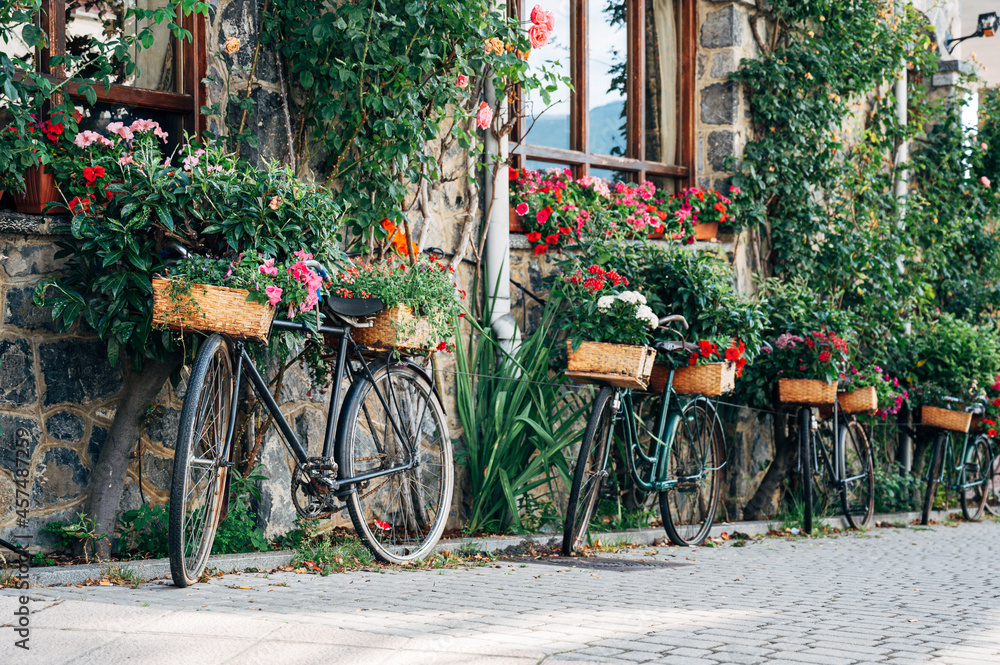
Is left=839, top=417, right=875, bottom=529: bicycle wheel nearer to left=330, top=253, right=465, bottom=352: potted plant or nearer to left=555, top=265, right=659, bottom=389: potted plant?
left=555, top=265, right=659, bottom=389: potted plant

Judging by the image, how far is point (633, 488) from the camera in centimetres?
619

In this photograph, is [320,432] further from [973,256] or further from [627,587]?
[973,256]

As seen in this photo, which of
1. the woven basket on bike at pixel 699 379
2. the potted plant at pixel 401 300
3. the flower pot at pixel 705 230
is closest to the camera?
the potted plant at pixel 401 300

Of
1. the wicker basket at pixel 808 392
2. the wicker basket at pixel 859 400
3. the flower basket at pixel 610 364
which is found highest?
the flower basket at pixel 610 364

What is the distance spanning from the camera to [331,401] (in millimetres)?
4324

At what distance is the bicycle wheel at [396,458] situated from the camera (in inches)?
173

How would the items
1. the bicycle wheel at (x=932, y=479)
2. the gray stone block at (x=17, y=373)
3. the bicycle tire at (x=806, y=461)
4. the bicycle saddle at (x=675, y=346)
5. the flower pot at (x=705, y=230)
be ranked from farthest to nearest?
the bicycle wheel at (x=932, y=479), the flower pot at (x=705, y=230), the bicycle tire at (x=806, y=461), the bicycle saddle at (x=675, y=346), the gray stone block at (x=17, y=373)

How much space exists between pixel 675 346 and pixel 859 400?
2.34m

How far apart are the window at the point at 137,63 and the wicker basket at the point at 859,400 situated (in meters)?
4.72

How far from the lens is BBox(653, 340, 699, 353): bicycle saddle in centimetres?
562

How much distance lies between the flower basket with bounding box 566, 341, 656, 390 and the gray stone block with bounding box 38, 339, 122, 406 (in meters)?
2.13

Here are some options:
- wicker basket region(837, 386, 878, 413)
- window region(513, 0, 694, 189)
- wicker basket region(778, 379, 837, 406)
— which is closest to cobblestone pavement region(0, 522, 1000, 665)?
wicker basket region(778, 379, 837, 406)

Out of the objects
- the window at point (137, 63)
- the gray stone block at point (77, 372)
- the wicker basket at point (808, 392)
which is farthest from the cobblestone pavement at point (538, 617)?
the window at point (137, 63)

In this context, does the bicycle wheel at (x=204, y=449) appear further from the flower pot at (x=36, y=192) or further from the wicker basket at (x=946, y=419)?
the wicker basket at (x=946, y=419)
